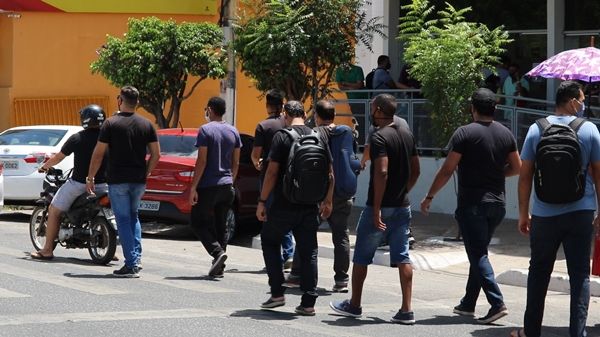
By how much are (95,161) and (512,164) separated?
427cm

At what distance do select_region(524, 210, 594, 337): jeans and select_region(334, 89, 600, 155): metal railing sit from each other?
8.65m

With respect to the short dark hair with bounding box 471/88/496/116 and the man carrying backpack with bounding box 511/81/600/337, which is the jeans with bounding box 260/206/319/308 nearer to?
the short dark hair with bounding box 471/88/496/116

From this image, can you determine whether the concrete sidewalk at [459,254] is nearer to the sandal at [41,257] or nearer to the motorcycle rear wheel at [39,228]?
the motorcycle rear wheel at [39,228]

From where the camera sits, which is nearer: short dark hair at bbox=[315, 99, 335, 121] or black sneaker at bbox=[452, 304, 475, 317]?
black sneaker at bbox=[452, 304, 475, 317]

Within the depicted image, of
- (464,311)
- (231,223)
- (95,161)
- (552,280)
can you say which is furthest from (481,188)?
(231,223)

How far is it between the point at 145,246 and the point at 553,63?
5.68 m

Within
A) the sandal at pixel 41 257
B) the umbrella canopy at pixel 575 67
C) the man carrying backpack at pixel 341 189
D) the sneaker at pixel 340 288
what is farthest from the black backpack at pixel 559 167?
the sandal at pixel 41 257

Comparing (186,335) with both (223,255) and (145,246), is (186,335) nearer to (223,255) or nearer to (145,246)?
(223,255)

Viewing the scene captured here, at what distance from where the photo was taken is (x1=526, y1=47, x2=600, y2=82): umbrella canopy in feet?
46.3

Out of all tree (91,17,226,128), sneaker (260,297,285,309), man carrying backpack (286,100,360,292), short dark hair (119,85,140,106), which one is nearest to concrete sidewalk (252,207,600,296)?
man carrying backpack (286,100,360,292)

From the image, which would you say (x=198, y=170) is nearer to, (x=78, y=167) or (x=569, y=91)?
(x=78, y=167)

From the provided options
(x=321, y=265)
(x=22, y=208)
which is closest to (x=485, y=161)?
(x=321, y=265)

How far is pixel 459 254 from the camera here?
14578 millimetres

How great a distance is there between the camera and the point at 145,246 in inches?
611
